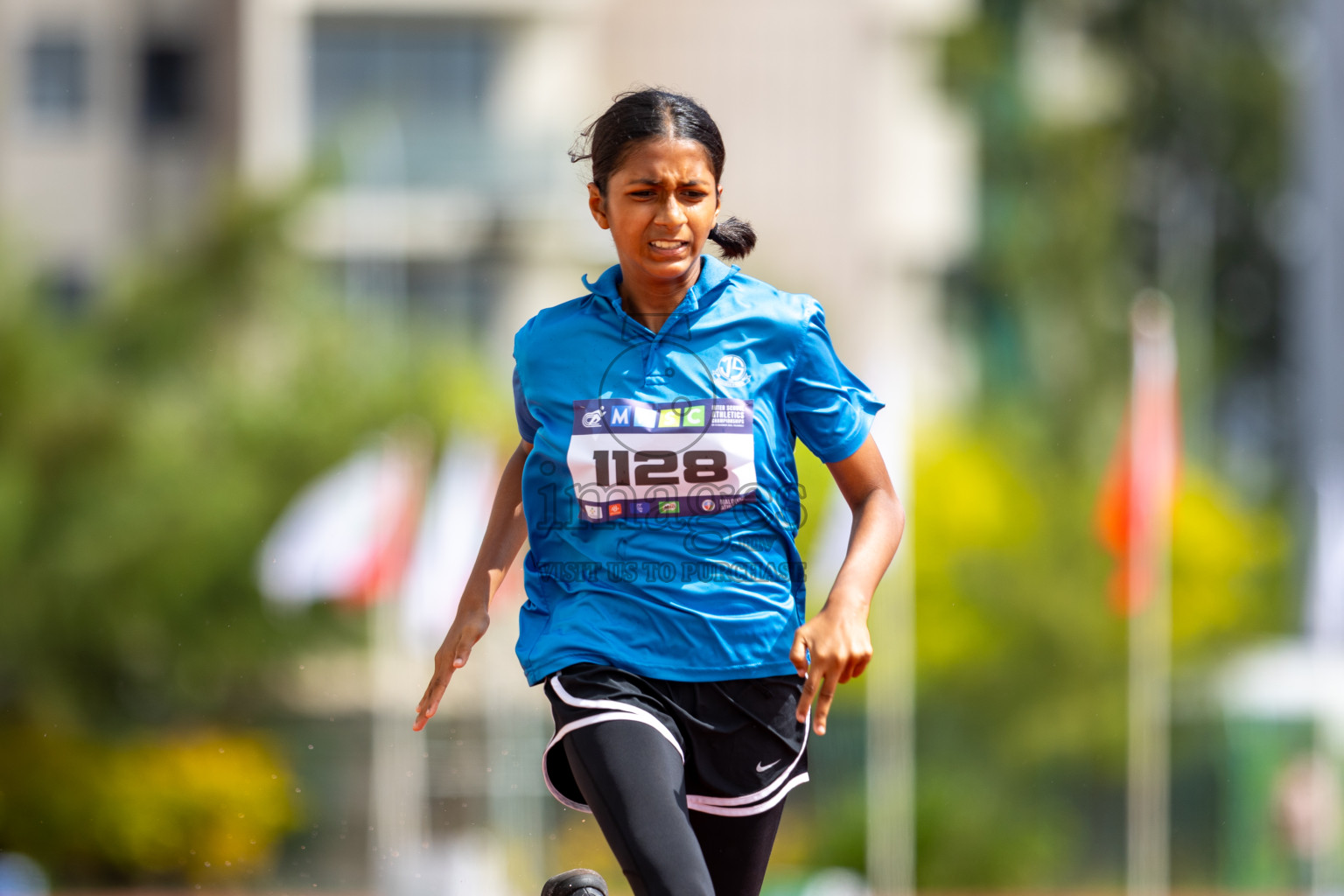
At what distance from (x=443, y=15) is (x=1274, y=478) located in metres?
14.5

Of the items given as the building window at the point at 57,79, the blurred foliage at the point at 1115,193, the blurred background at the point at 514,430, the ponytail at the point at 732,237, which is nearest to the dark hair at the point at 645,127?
the ponytail at the point at 732,237

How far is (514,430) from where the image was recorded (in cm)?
2391

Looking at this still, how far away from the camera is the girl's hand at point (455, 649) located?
12.1 ft

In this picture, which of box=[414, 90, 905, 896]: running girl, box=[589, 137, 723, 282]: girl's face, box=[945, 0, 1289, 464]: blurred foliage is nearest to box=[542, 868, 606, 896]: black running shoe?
box=[414, 90, 905, 896]: running girl

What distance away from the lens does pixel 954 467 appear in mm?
26375

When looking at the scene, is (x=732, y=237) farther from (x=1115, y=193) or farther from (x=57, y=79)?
(x=57, y=79)

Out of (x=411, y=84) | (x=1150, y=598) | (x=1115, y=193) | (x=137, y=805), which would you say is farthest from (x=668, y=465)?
(x=411, y=84)

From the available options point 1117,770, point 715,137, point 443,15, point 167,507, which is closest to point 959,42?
point 443,15

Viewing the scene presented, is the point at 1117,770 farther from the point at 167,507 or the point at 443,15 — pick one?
the point at 443,15

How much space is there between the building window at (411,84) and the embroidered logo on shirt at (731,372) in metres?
26.5

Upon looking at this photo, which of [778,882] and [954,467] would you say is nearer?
[778,882]

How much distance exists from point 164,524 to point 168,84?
482 inches

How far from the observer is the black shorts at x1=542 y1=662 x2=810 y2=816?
11.2ft

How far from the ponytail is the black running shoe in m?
1.13
